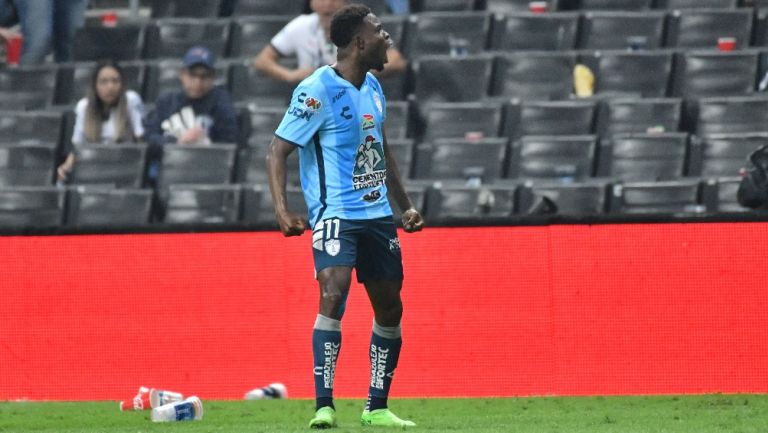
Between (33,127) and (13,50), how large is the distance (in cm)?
208

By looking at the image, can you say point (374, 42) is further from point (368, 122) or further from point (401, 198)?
point (401, 198)

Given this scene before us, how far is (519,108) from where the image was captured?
12.9 metres

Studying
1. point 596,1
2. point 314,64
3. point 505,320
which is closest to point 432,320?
point 505,320

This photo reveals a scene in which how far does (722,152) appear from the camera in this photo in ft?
39.3

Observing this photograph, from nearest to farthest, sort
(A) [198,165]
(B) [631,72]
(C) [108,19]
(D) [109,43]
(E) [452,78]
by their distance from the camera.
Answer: (A) [198,165] < (B) [631,72] < (E) [452,78] < (D) [109,43] < (C) [108,19]

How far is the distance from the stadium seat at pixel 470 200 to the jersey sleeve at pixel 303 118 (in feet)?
14.4

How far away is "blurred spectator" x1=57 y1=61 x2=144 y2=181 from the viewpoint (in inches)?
502

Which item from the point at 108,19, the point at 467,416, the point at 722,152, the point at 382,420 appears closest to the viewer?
the point at 382,420

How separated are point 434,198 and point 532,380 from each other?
2.25 meters

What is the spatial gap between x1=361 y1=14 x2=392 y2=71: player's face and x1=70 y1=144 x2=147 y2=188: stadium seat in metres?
5.83

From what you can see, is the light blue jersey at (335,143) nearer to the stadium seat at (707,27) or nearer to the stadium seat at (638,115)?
the stadium seat at (638,115)

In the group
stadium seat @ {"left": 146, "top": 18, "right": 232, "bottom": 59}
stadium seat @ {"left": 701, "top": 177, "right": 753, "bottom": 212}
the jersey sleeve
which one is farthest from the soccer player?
stadium seat @ {"left": 146, "top": 18, "right": 232, "bottom": 59}

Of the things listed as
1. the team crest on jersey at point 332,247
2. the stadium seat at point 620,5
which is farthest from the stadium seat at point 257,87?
the team crest on jersey at point 332,247

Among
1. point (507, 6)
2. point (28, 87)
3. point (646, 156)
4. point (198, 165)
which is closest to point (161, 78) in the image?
point (28, 87)
